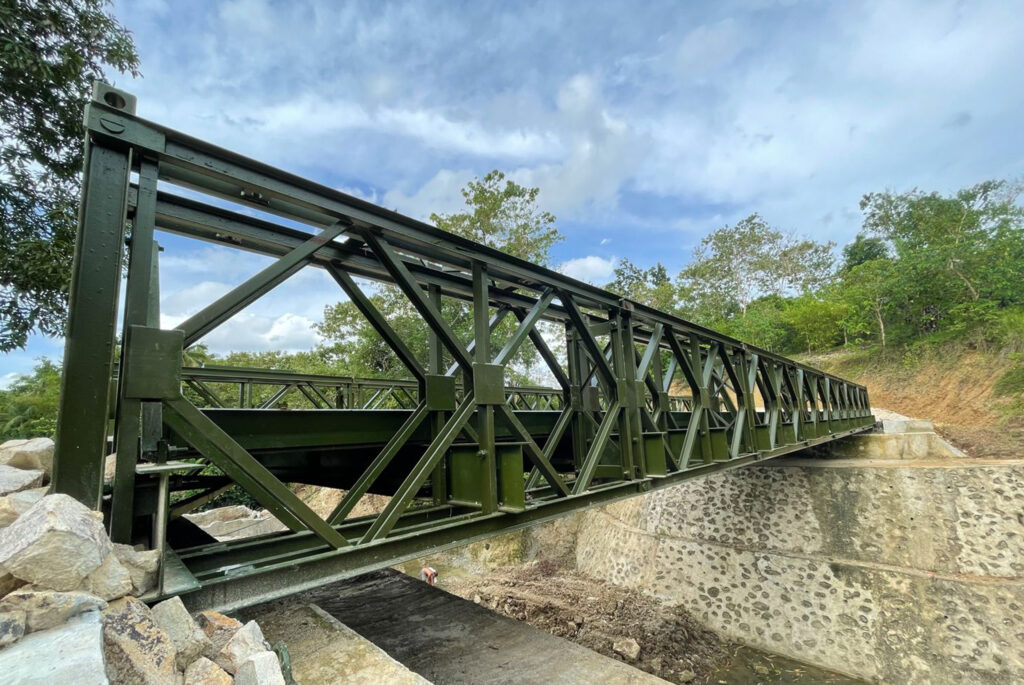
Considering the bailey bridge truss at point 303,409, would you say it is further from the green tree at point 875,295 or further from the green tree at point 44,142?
the green tree at point 875,295

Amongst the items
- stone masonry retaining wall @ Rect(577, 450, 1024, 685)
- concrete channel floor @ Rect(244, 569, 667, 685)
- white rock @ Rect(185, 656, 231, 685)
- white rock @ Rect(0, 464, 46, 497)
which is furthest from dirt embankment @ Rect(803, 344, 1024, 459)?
white rock @ Rect(0, 464, 46, 497)

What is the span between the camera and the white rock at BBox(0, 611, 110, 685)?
3.51 feet

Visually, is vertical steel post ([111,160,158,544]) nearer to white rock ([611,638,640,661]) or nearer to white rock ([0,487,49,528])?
white rock ([0,487,49,528])

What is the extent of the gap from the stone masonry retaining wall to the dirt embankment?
7.48 metres

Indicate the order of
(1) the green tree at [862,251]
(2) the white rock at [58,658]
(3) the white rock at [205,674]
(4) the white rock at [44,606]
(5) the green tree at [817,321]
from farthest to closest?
(1) the green tree at [862,251], (5) the green tree at [817,321], (3) the white rock at [205,674], (4) the white rock at [44,606], (2) the white rock at [58,658]

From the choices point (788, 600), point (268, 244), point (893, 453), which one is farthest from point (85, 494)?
point (893, 453)

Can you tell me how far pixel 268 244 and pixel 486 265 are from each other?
147 cm

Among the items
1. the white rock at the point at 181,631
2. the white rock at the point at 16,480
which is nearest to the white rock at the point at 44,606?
the white rock at the point at 181,631

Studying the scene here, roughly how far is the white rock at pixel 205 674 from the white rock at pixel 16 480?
1409 millimetres

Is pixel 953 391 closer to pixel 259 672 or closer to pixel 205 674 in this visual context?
pixel 259 672

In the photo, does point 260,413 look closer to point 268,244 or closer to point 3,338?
point 268,244

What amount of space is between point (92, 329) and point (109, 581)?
37.1 inches

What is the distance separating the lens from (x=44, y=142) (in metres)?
7.16

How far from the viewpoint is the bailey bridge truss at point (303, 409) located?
185 cm
